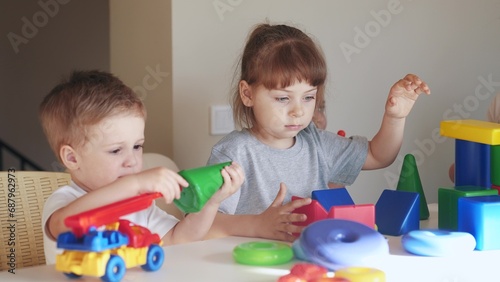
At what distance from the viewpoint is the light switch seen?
2.38 metres

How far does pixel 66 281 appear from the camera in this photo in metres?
1.25

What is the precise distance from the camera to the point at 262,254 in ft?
4.43

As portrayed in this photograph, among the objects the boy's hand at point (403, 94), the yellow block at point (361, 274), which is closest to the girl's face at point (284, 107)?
the boy's hand at point (403, 94)

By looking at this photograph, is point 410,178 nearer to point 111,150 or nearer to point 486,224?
point 486,224

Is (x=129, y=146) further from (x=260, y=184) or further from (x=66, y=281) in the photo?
(x=260, y=184)

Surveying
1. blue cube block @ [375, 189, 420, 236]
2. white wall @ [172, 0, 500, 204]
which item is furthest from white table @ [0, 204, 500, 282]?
white wall @ [172, 0, 500, 204]

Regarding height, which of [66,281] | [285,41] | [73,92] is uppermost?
[285,41]

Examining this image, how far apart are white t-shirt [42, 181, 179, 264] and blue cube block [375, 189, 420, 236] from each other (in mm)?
428

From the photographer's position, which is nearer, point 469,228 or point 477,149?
point 469,228

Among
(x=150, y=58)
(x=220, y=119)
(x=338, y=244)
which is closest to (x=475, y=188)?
(x=338, y=244)

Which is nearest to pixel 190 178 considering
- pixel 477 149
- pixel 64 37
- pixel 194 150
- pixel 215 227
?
pixel 215 227

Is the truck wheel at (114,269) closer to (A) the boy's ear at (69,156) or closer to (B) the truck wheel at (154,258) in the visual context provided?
(B) the truck wheel at (154,258)

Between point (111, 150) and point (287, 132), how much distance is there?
511 millimetres

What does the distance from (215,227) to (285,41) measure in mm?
516
